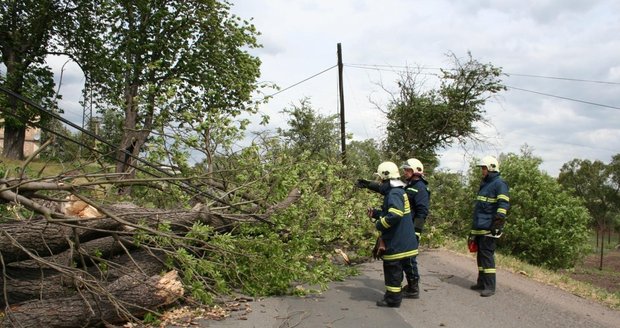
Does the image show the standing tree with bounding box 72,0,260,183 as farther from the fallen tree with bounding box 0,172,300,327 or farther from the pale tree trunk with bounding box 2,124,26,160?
the fallen tree with bounding box 0,172,300,327

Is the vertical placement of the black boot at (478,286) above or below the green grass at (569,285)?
above

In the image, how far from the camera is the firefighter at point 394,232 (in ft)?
19.6

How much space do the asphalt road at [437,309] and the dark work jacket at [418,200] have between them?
987mm

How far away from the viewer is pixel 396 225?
243 inches

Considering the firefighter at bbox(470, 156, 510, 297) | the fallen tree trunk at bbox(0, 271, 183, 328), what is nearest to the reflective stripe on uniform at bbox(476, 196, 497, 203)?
the firefighter at bbox(470, 156, 510, 297)

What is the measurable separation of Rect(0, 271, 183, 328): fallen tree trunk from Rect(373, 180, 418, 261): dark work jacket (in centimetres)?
242

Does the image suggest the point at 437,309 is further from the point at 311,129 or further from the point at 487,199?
the point at 311,129

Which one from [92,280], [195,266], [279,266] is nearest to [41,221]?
[92,280]

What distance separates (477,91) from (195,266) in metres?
19.8

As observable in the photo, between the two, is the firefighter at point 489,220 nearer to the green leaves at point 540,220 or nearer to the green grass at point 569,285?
the green grass at point 569,285

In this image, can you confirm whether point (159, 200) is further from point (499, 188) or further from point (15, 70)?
point (15, 70)

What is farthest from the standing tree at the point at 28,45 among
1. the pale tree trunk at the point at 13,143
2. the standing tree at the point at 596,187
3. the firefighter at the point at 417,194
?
the standing tree at the point at 596,187

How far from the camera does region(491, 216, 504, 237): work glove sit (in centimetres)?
657

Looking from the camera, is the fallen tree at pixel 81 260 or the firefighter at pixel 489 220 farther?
the firefighter at pixel 489 220
